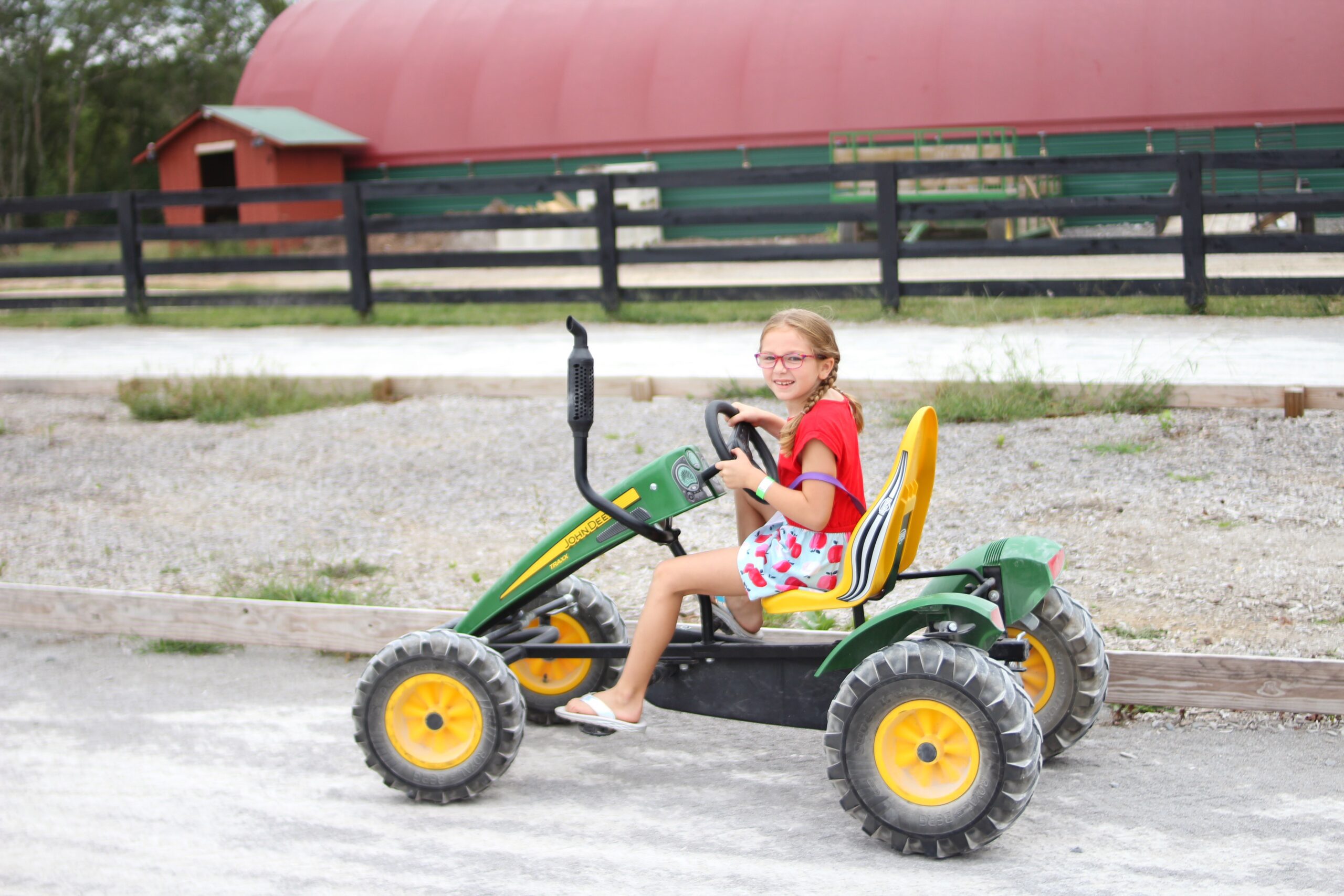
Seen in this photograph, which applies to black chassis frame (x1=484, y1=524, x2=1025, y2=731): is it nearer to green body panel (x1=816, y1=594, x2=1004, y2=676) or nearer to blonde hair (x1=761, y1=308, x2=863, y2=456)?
green body panel (x1=816, y1=594, x2=1004, y2=676)

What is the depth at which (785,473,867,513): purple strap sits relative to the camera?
3379 mm

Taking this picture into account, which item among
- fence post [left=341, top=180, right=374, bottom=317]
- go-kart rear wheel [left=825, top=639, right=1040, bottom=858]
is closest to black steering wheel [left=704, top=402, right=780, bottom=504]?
go-kart rear wheel [left=825, top=639, right=1040, bottom=858]

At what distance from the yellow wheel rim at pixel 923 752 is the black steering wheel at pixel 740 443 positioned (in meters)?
0.64

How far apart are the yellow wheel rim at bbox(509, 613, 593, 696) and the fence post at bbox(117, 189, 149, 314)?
1238cm

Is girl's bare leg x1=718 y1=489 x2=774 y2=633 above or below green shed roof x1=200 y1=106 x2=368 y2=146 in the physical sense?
below

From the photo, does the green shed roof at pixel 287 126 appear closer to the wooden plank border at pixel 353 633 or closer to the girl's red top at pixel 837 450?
the wooden plank border at pixel 353 633

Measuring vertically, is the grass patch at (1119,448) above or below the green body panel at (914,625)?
above

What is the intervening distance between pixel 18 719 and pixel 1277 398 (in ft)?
20.5

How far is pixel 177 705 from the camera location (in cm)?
457

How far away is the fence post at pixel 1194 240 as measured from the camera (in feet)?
36.6

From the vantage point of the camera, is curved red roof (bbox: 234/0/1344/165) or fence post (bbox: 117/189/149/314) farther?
curved red roof (bbox: 234/0/1344/165)

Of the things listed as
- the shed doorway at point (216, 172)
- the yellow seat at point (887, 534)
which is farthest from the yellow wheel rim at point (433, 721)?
the shed doorway at point (216, 172)

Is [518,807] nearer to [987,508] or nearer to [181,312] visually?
[987,508]

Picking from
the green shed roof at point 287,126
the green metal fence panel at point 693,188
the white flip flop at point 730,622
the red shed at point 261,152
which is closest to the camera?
the white flip flop at point 730,622
